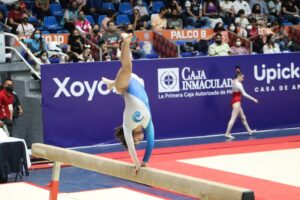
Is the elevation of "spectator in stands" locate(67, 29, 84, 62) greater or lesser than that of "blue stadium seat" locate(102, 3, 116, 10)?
lesser

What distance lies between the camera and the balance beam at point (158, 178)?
676cm

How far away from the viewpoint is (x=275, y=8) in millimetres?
23844

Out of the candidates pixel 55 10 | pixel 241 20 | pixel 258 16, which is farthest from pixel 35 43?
pixel 258 16

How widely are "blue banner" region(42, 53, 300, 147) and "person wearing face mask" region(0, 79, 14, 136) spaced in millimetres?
838

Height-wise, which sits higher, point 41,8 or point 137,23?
point 41,8

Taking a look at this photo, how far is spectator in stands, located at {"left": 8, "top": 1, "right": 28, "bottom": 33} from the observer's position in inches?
725

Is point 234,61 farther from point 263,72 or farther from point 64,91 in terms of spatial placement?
point 64,91

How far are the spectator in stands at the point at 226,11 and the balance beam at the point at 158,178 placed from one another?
1332cm

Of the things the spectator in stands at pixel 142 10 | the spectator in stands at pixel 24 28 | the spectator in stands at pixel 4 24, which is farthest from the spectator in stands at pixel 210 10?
the spectator in stands at pixel 4 24

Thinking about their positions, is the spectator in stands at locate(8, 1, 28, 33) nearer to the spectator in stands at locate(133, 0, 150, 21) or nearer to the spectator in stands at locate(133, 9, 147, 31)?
the spectator in stands at locate(133, 9, 147, 31)

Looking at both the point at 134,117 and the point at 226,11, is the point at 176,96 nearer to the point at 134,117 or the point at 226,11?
the point at 226,11

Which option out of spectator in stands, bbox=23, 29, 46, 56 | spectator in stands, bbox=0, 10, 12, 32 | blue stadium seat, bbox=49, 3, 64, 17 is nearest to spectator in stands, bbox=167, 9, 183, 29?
blue stadium seat, bbox=49, 3, 64, 17

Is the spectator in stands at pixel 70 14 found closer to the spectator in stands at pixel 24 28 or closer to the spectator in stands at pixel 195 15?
the spectator in stands at pixel 24 28

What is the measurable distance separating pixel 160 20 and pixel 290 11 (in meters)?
5.52
